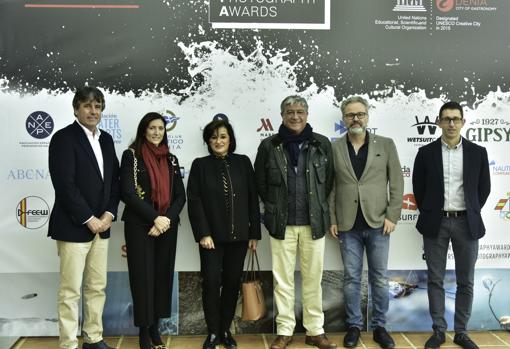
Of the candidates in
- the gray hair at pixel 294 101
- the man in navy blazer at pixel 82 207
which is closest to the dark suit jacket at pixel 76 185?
the man in navy blazer at pixel 82 207

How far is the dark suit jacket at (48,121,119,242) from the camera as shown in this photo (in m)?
2.98

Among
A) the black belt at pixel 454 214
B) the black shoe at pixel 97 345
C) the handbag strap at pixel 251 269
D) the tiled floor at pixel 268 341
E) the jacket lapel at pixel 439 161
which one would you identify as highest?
the jacket lapel at pixel 439 161

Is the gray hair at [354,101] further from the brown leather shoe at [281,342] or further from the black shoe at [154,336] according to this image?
the black shoe at [154,336]

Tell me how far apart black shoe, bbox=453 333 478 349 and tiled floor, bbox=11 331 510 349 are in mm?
44

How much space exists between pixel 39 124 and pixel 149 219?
1.25 metres

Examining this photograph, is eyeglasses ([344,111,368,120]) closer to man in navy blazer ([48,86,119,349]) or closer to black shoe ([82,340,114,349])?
man in navy blazer ([48,86,119,349])

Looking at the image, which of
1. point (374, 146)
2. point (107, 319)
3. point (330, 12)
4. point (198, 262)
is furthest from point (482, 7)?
point (107, 319)

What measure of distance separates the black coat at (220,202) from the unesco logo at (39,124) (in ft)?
3.90

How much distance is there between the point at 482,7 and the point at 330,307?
8.50 ft

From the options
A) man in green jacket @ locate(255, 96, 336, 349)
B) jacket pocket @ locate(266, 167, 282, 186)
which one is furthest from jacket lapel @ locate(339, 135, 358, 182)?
jacket pocket @ locate(266, 167, 282, 186)

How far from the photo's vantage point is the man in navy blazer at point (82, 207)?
3.00 meters

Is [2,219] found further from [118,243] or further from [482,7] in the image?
[482,7]

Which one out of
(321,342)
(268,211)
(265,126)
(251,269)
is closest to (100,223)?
(268,211)

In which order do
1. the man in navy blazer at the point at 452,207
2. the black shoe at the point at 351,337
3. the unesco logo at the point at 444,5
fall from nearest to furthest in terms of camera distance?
the man in navy blazer at the point at 452,207
the black shoe at the point at 351,337
the unesco logo at the point at 444,5
